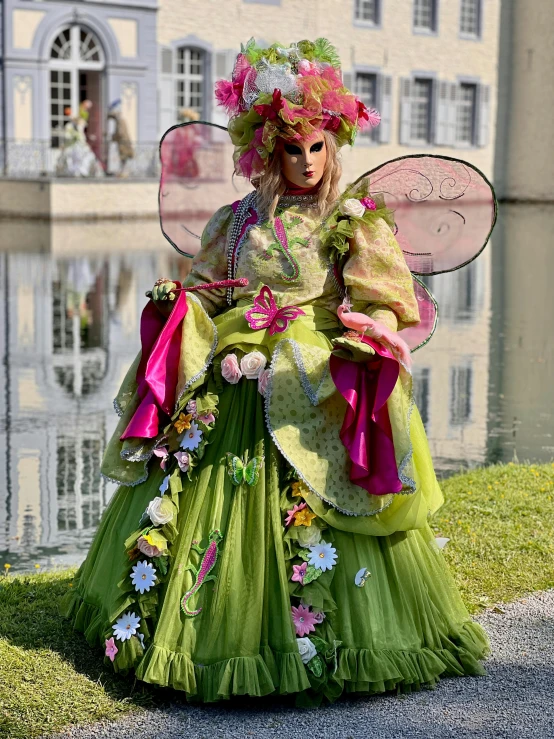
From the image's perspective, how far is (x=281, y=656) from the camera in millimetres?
3174

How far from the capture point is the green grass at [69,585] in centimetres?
319

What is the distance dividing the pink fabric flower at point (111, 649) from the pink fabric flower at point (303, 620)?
1.68 feet

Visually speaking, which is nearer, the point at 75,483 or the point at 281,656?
the point at 281,656

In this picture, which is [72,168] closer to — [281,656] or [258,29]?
[258,29]

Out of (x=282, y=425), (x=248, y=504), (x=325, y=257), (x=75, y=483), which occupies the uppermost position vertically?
(x=325, y=257)

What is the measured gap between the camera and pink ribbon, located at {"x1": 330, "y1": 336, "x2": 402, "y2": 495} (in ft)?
10.6

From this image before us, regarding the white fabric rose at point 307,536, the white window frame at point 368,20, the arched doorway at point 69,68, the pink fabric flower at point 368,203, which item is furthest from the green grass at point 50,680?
the white window frame at point 368,20

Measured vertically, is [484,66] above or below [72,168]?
above

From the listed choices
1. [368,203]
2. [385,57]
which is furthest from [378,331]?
[385,57]

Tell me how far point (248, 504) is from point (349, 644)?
47cm

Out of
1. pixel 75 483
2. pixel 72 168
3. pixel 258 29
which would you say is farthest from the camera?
pixel 258 29

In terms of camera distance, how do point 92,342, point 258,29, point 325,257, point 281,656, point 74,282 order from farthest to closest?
point 258,29, point 74,282, point 92,342, point 325,257, point 281,656

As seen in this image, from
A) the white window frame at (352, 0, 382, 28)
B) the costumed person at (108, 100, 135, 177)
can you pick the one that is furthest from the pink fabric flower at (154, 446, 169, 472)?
the white window frame at (352, 0, 382, 28)

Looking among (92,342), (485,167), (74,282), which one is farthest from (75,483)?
(485,167)
